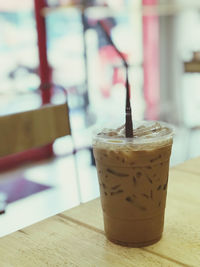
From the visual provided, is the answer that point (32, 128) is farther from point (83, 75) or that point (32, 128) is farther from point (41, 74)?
point (83, 75)

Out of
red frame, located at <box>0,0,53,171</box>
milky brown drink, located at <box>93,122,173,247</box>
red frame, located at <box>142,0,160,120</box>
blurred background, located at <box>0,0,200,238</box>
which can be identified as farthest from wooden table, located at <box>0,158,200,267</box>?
red frame, located at <box>142,0,160,120</box>

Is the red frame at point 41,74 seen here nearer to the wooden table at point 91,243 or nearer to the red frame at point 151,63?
the red frame at point 151,63

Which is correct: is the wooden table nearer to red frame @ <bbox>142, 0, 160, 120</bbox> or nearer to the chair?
the chair

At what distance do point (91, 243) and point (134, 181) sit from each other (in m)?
0.14

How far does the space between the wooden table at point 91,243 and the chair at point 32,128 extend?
65 centimetres

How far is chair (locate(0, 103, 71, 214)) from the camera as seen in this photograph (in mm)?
1444

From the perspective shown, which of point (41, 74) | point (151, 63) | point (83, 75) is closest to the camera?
point (41, 74)

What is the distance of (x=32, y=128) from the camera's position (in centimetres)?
153

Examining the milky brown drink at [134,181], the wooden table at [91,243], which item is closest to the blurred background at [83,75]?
the wooden table at [91,243]

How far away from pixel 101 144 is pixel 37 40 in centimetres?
317


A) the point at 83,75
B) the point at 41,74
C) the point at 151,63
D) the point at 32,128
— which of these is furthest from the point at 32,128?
the point at 151,63

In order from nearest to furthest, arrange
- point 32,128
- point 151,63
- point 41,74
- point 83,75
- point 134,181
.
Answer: point 134,181
point 32,128
point 41,74
point 83,75
point 151,63

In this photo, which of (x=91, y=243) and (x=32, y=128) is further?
(x=32, y=128)

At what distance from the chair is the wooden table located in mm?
645
